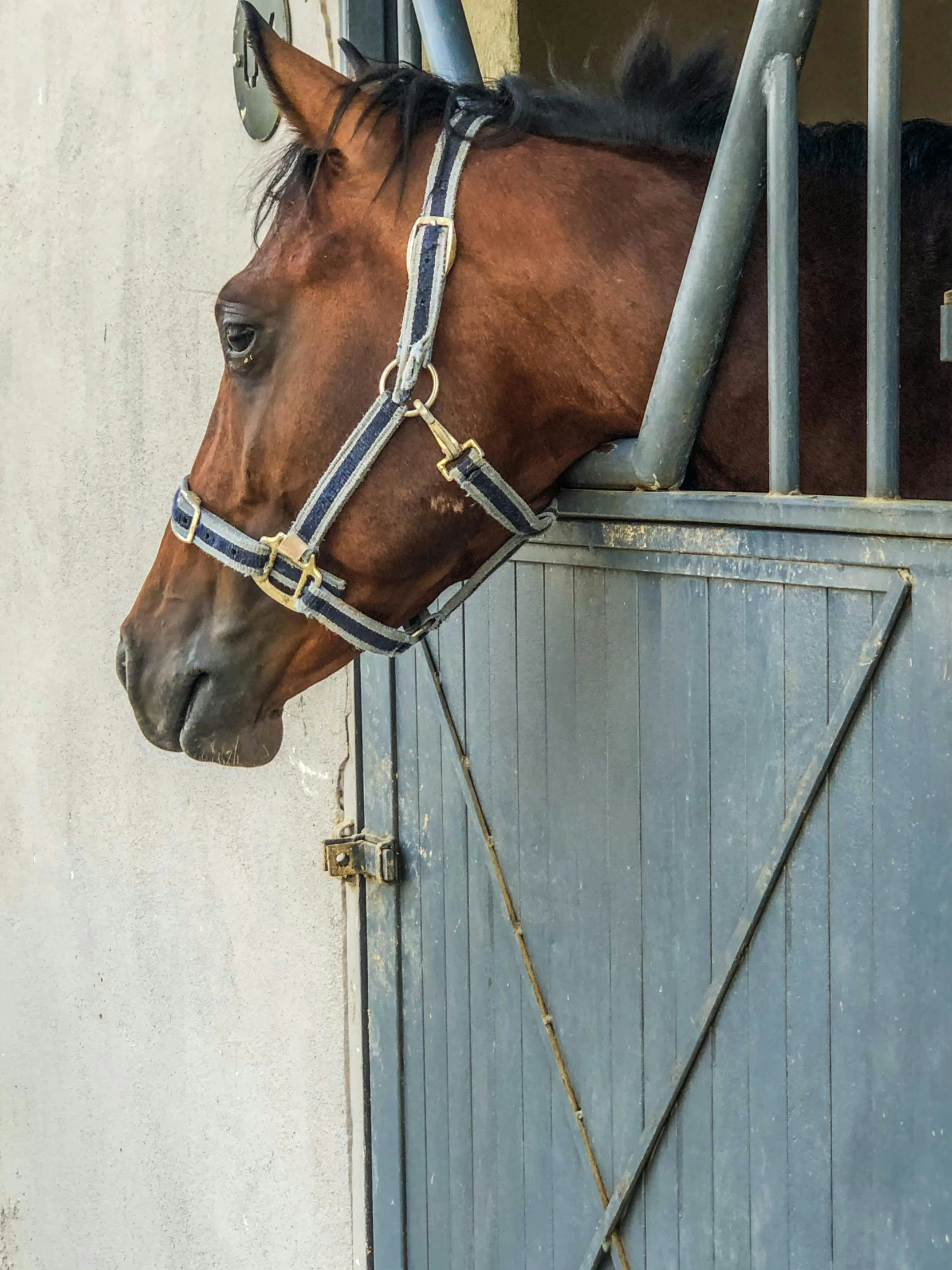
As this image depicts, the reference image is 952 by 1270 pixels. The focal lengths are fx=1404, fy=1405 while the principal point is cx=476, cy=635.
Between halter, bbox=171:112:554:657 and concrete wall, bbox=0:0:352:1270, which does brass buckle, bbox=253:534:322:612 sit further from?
concrete wall, bbox=0:0:352:1270

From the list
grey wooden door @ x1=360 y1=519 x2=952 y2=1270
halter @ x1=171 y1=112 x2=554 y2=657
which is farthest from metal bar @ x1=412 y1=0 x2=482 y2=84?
grey wooden door @ x1=360 y1=519 x2=952 y2=1270

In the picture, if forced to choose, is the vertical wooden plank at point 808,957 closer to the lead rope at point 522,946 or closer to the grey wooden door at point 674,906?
the grey wooden door at point 674,906

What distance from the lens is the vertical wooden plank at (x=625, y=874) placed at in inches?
65.4

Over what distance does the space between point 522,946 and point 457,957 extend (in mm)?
215

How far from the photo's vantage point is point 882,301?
4.21 feet

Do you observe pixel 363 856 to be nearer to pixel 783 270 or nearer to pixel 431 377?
pixel 431 377

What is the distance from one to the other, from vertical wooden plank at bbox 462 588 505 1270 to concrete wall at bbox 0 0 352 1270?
541mm

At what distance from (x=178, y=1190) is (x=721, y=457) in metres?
2.28

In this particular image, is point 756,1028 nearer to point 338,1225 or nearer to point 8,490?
point 338,1225

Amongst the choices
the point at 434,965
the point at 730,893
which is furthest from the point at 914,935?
the point at 434,965

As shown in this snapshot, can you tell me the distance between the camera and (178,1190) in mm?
3104

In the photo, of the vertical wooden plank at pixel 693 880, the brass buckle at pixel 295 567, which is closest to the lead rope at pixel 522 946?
the vertical wooden plank at pixel 693 880

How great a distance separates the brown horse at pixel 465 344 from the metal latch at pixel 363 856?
61 cm

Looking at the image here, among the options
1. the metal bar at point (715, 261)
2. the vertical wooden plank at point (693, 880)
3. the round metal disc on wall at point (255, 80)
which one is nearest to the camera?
the metal bar at point (715, 261)
